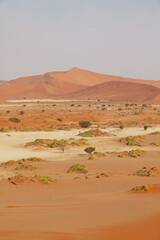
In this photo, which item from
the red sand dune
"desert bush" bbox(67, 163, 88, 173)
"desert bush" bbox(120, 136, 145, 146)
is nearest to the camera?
"desert bush" bbox(67, 163, 88, 173)

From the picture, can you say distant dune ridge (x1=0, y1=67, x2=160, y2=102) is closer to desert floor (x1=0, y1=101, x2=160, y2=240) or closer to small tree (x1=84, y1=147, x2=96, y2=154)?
small tree (x1=84, y1=147, x2=96, y2=154)

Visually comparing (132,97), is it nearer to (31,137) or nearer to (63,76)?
(63,76)

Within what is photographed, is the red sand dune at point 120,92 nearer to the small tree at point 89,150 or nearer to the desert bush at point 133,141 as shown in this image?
the desert bush at point 133,141

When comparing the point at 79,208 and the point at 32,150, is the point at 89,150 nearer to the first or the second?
the point at 32,150

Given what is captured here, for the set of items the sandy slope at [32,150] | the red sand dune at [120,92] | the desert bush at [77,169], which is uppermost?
the red sand dune at [120,92]

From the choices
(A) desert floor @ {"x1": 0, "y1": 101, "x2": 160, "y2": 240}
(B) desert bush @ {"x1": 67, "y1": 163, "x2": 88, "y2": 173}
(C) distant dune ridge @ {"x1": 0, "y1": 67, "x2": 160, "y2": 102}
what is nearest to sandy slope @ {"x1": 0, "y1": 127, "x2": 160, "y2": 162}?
(A) desert floor @ {"x1": 0, "y1": 101, "x2": 160, "y2": 240}

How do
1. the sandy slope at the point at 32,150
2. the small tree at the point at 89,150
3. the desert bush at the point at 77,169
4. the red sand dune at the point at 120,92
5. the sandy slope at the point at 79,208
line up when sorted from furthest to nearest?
the red sand dune at the point at 120,92 → the sandy slope at the point at 32,150 → the small tree at the point at 89,150 → the desert bush at the point at 77,169 → the sandy slope at the point at 79,208

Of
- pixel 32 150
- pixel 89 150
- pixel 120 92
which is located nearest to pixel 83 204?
pixel 89 150

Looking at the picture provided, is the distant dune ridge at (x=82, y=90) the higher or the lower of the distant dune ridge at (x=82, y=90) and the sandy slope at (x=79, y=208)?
the higher

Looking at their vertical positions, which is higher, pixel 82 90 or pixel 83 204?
pixel 82 90

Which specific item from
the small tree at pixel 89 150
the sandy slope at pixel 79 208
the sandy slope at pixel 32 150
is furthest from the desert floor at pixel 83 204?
the sandy slope at pixel 32 150

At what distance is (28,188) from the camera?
12352 mm

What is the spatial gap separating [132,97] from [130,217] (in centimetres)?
12174

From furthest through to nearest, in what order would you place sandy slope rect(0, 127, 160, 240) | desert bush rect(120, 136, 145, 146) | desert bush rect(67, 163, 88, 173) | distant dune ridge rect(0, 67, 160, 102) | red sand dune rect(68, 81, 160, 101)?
1. distant dune ridge rect(0, 67, 160, 102)
2. red sand dune rect(68, 81, 160, 101)
3. desert bush rect(120, 136, 145, 146)
4. desert bush rect(67, 163, 88, 173)
5. sandy slope rect(0, 127, 160, 240)
